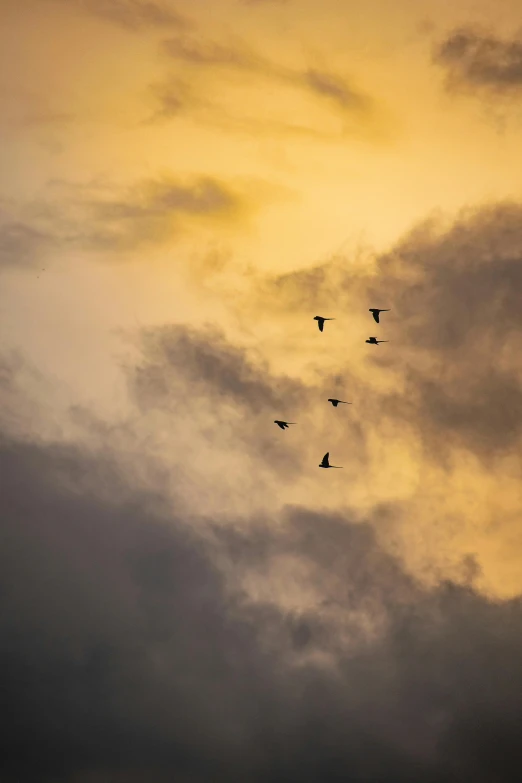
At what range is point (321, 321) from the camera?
171 meters

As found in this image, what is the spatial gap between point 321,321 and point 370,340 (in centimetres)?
866

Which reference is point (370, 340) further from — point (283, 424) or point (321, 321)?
point (283, 424)

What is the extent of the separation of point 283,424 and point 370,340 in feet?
64.9

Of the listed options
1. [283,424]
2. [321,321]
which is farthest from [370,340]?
[283,424]

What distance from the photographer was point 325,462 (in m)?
178

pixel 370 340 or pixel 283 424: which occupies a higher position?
pixel 370 340

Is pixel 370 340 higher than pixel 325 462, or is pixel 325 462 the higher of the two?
pixel 370 340

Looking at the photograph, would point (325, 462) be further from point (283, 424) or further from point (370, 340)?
point (370, 340)

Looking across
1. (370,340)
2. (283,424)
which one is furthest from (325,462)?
(370,340)

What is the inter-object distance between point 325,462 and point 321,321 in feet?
77.2

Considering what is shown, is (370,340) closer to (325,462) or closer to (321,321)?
(321,321)

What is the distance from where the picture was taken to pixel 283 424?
174 meters

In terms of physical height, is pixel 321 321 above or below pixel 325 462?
above

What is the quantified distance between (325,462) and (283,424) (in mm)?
9917
